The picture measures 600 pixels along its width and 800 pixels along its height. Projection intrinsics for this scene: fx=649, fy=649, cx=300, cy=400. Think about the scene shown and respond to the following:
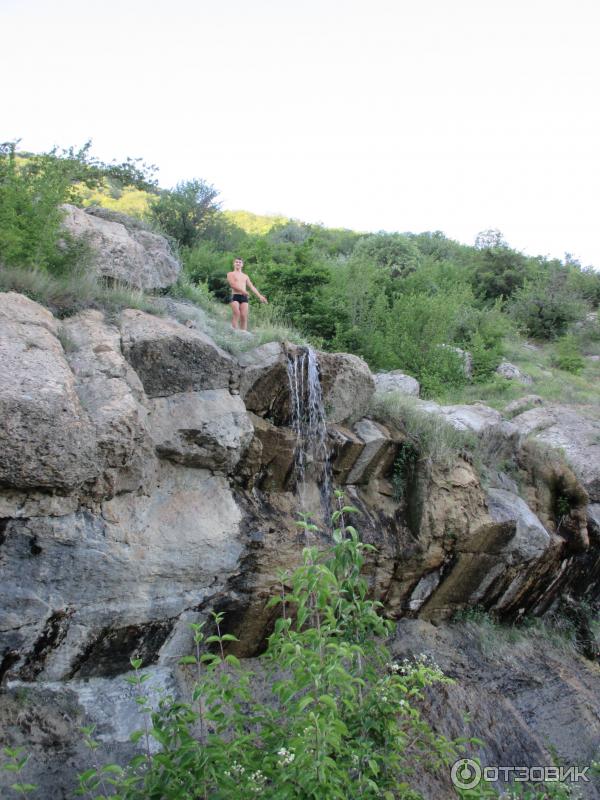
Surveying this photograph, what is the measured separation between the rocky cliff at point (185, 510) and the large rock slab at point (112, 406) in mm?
18

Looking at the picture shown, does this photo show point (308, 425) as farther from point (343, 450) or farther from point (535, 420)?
point (535, 420)

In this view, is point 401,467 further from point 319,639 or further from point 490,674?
point 319,639

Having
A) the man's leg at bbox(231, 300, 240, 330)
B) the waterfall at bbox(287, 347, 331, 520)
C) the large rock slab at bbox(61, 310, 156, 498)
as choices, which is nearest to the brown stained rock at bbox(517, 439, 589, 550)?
the waterfall at bbox(287, 347, 331, 520)

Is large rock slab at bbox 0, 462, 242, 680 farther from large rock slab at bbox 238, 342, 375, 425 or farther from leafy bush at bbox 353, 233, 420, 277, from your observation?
leafy bush at bbox 353, 233, 420, 277

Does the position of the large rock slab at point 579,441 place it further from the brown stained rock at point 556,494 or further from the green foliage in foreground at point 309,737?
the green foliage in foreground at point 309,737

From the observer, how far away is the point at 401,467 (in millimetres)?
8242

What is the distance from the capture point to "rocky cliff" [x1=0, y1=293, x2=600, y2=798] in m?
5.06

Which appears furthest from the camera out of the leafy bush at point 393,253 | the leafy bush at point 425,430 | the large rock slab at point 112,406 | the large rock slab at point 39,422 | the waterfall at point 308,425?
the leafy bush at point 393,253

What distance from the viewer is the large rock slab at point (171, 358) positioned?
251 inches

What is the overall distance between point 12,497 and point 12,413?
70 cm

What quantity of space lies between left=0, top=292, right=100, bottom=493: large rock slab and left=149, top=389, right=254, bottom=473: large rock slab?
1.01 m

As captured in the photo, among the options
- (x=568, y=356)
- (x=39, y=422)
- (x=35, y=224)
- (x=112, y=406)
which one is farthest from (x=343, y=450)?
(x=568, y=356)

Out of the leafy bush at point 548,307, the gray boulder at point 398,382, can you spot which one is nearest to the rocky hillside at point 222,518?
the gray boulder at point 398,382

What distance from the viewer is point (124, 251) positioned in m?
8.84
